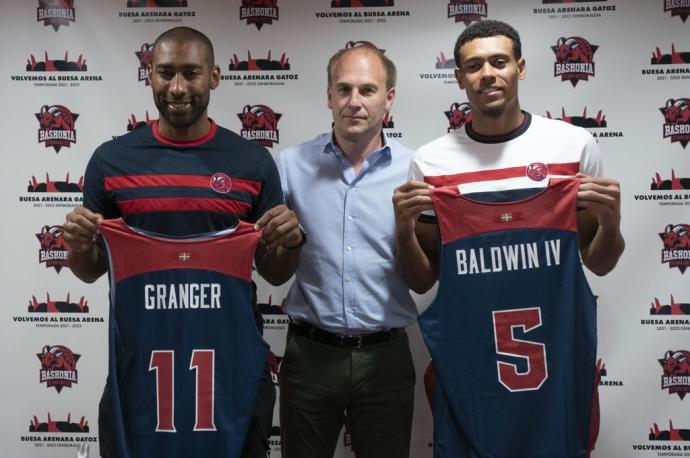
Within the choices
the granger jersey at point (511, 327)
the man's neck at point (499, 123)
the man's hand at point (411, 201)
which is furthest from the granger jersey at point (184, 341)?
the man's neck at point (499, 123)

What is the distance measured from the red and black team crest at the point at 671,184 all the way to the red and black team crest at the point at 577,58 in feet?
1.65

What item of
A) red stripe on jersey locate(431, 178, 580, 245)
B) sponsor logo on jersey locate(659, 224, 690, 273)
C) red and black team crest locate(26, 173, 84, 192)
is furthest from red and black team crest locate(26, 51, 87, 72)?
sponsor logo on jersey locate(659, 224, 690, 273)

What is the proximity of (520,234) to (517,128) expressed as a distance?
0.37m

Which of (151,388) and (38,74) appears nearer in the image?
(151,388)

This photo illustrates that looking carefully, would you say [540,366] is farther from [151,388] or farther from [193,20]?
[193,20]

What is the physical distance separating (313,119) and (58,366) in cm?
152

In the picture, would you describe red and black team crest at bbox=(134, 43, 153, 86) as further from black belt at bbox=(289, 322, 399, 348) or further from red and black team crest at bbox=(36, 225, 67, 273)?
black belt at bbox=(289, 322, 399, 348)

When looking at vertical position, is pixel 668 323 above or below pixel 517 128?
below

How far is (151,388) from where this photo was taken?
169cm

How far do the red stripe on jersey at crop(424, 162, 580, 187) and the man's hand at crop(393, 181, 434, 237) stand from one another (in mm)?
108

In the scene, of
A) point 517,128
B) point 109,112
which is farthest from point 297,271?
point 109,112

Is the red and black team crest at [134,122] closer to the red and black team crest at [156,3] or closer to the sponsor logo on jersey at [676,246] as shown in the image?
the red and black team crest at [156,3]

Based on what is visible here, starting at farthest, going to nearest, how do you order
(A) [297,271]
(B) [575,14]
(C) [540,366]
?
(B) [575,14], (A) [297,271], (C) [540,366]

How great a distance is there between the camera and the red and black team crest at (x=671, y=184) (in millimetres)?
2396
